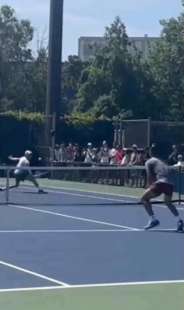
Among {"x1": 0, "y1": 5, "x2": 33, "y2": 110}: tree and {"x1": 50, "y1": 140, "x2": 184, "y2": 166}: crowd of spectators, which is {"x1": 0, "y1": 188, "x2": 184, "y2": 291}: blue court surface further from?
{"x1": 0, "y1": 5, "x2": 33, "y2": 110}: tree

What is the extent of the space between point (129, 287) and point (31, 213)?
439 inches

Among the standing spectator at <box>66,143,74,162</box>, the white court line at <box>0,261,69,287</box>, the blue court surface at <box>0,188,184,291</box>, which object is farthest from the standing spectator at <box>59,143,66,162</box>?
the white court line at <box>0,261,69,287</box>

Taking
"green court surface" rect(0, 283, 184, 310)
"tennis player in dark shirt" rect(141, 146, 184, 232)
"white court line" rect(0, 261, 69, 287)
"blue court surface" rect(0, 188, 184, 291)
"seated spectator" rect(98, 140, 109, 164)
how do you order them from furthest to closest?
1. "seated spectator" rect(98, 140, 109, 164)
2. "tennis player in dark shirt" rect(141, 146, 184, 232)
3. "blue court surface" rect(0, 188, 184, 291)
4. "white court line" rect(0, 261, 69, 287)
5. "green court surface" rect(0, 283, 184, 310)

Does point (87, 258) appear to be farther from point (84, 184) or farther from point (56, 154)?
point (56, 154)

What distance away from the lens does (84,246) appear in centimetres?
1544

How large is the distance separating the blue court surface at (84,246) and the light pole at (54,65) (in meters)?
17.9

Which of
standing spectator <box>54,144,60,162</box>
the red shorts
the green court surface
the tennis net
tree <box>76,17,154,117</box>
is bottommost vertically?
the tennis net

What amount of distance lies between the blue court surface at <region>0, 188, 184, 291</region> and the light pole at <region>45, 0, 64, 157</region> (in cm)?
1791

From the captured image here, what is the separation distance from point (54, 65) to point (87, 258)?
1213 inches

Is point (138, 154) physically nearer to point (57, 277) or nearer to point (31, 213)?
point (31, 213)

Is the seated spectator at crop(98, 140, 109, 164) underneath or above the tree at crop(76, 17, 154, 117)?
underneath

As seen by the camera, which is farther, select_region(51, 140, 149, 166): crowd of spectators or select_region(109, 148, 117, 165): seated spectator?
select_region(109, 148, 117, 165): seated spectator

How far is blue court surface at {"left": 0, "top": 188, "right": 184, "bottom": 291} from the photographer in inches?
473

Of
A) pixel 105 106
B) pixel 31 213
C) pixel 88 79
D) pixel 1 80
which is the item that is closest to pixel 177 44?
pixel 105 106
